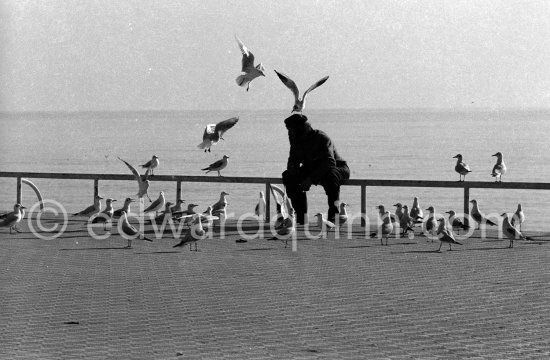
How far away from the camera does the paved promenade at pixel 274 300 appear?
8.81 m

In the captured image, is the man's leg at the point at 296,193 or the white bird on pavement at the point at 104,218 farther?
the white bird on pavement at the point at 104,218

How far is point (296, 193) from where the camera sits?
18.3m

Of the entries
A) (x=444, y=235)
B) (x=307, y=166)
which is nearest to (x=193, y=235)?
(x=444, y=235)

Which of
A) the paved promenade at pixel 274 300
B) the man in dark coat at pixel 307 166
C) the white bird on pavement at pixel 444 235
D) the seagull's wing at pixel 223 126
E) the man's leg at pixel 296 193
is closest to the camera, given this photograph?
the paved promenade at pixel 274 300

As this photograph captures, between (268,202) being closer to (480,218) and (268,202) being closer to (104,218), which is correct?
(104,218)

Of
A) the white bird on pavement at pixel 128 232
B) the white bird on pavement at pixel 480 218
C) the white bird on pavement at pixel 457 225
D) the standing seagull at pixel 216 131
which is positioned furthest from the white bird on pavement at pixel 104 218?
the white bird on pavement at pixel 480 218

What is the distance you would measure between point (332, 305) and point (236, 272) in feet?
8.11

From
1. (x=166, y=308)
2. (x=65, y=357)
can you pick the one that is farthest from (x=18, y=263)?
(x=65, y=357)

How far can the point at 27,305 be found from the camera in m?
10.6

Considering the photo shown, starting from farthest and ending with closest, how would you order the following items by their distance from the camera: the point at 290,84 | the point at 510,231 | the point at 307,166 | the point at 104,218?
the point at 290,84
the point at 104,218
the point at 307,166
the point at 510,231

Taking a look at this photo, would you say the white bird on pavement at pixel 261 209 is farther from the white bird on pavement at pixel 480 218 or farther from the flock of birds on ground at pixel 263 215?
the white bird on pavement at pixel 480 218

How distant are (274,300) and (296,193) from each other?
7333 millimetres

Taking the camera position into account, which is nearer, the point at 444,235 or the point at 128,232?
the point at 444,235

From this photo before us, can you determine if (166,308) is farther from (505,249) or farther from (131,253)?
(505,249)
